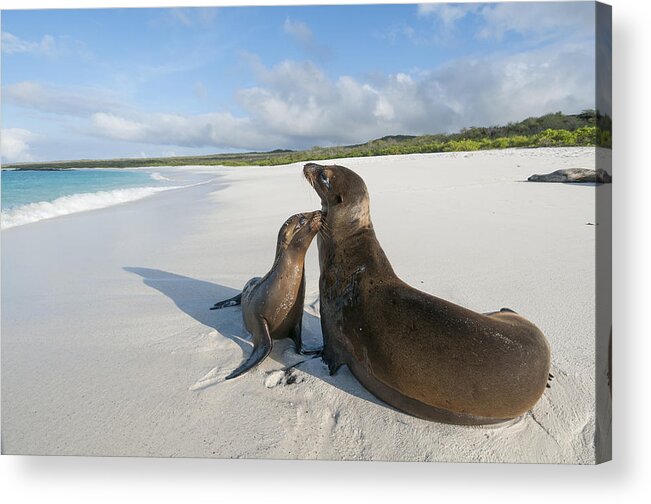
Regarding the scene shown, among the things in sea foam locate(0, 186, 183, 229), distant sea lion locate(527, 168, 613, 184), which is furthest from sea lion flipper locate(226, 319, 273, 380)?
sea foam locate(0, 186, 183, 229)

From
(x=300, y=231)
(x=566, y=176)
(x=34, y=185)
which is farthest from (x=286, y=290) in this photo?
(x=34, y=185)

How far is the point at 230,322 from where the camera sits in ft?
12.1

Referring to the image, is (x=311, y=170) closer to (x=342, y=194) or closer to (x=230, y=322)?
(x=342, y=194)

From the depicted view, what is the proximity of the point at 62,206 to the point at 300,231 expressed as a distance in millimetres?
9883

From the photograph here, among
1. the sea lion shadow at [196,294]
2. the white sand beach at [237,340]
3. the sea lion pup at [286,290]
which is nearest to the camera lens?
the white sand beach at [237,340]

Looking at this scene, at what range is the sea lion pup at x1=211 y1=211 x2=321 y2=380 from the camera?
319 centimetres

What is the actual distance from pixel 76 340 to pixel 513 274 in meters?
3.75

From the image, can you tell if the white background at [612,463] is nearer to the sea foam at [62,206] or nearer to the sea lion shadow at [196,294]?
the sea lion shadow at [196,294]

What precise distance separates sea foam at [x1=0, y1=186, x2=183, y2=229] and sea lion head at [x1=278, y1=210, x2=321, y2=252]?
6.76 m

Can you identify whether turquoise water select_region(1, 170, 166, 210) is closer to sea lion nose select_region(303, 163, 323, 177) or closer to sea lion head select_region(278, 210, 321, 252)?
sea lion head select_region(278, 210, 321, 252)

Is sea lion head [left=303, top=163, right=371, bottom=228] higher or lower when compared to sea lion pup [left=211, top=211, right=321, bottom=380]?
higher

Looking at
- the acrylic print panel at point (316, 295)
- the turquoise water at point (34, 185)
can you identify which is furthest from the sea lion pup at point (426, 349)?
the turquoise water at point (34, 185)

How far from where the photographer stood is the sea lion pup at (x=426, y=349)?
7.09 ft

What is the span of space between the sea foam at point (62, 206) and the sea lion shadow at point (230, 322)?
4.82 m
